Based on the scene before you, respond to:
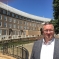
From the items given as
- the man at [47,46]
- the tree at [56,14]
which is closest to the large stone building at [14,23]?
the tree at [56,14]

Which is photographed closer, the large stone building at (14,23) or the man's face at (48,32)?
the man's face at (48,32)

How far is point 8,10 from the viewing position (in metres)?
82.0

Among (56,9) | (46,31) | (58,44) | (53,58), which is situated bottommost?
(53,58)

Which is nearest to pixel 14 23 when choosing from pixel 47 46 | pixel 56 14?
pixel 56 14

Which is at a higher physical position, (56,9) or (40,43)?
(56,9)

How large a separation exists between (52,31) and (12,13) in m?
82.2

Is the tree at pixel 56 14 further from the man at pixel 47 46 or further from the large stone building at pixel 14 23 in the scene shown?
the large stone building at pixel 14 23

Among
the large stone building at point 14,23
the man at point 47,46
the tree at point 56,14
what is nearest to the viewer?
the man at point 47,46

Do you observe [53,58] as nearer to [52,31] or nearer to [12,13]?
[52,31]

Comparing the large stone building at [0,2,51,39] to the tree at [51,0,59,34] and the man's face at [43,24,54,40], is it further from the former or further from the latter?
the man's face at [43,24,54,40]

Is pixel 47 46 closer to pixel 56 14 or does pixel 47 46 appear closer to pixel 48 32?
pixel 48 32

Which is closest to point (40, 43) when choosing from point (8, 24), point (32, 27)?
point (8, 24)

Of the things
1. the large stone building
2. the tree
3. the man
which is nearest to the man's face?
the man

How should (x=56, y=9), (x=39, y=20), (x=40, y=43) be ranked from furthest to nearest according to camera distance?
(x=39, y=20) < (x=56, y=9) < (x=40, y=43)
